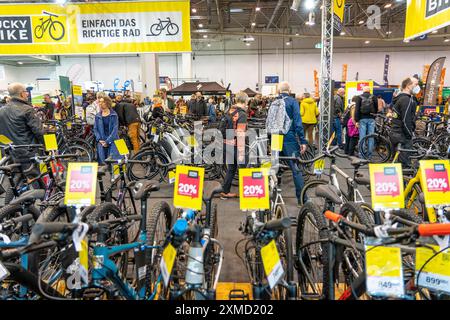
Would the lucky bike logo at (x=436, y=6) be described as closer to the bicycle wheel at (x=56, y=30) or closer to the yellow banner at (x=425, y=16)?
the yellow banner at (x=425, y=16)

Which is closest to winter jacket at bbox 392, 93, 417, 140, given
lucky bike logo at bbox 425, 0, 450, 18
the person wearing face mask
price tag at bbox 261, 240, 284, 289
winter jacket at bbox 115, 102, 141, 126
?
the person wearing face mask

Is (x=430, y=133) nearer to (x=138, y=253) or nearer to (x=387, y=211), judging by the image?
(x=387, y=211)

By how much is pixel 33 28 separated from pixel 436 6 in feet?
16.9

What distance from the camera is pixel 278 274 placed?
157 centimetres

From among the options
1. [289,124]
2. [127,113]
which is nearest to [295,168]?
[289,124]

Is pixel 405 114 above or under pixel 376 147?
above

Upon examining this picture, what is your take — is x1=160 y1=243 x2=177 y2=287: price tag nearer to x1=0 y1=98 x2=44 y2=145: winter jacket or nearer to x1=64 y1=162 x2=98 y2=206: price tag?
x1=64 y1=162 x2=98 y2=206: price tag

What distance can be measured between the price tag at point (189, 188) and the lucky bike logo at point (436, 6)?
114 inches

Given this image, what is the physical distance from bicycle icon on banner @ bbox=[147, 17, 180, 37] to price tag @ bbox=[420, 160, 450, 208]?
3874 mm

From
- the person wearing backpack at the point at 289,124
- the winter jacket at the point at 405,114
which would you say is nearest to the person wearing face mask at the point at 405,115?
the winter jacket at the point at 405,114

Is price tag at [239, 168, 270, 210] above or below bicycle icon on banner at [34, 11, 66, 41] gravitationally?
below

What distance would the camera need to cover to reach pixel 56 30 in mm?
4770

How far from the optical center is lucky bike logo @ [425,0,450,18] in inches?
121

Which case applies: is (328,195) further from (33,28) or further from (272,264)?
(33,28)
